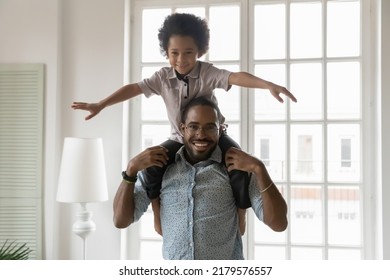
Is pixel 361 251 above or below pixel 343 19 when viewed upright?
below

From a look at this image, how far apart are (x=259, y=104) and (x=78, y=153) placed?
542 mm

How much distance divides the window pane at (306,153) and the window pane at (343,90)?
0.24 feet

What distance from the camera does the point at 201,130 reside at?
2.52 feet

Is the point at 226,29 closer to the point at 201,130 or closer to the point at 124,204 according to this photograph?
the point at 201,130

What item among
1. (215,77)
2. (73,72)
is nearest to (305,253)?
(215,77)

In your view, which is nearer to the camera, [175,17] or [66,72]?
[175,17]

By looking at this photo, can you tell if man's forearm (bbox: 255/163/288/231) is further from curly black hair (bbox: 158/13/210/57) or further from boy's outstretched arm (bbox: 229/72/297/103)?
curly black hair (bbox: 158/13/210/57)

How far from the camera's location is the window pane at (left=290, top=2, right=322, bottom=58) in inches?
42.4

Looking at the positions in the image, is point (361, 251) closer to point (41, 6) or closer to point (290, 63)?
point (290, 63)

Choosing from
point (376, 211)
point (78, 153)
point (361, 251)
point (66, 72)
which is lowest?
point (361, 251)

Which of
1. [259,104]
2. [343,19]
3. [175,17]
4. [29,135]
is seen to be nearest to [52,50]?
[29,135]

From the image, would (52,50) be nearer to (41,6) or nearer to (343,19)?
(41,6)

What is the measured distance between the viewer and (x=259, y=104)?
1.10 meters

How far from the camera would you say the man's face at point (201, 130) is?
2.52 ft
